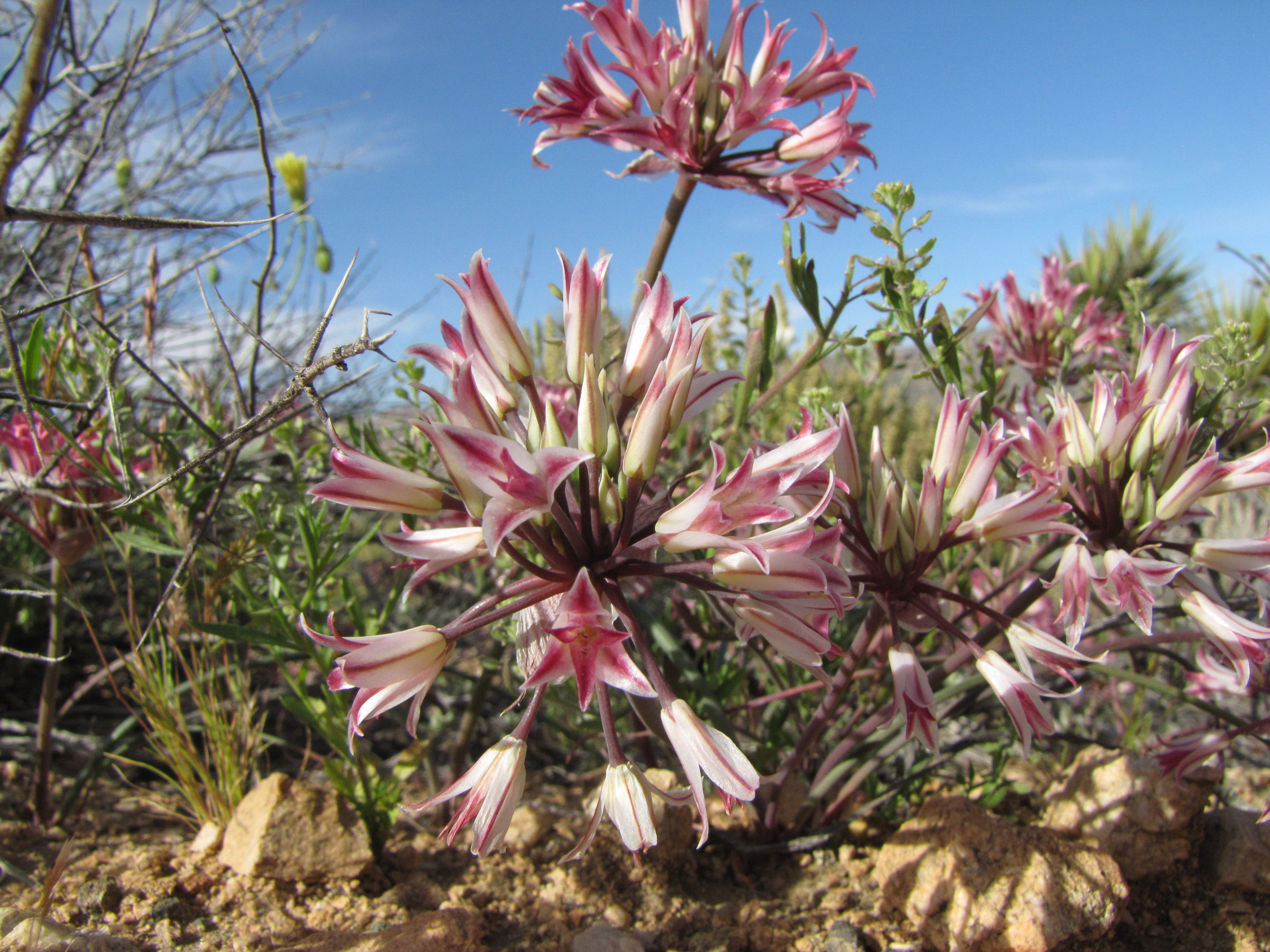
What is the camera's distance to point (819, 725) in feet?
5.92

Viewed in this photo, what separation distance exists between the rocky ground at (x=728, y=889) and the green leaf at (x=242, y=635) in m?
0.43

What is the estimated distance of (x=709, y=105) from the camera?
2.00m

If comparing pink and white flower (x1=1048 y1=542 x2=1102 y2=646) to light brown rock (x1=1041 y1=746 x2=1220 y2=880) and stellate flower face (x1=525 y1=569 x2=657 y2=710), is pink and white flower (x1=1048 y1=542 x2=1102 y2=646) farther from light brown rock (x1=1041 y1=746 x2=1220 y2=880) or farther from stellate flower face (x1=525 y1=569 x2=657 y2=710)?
stellate flower face (x1=525 y1=569 x2=657 y2=710)

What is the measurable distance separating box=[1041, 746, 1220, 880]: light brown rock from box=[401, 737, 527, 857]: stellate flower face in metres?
1.48

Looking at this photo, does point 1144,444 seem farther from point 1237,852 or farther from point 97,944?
point 97,944

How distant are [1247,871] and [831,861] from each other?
0.97 m

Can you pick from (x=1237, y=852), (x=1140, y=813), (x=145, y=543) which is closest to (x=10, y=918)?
(x=145, y=543)

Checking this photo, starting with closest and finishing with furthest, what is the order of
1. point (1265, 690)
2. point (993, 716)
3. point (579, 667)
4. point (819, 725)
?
1. point (579, 667)
2. point (819, 725)
3. point (1265, 690)
4. point (993, 716)

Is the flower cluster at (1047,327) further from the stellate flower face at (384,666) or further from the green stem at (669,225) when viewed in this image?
the stellate flower face at (384,666)

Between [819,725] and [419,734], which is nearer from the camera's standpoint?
[819,725]

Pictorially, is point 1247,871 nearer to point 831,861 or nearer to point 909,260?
point 831,861

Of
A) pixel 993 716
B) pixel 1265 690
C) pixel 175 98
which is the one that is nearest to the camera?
pixel 1265 690

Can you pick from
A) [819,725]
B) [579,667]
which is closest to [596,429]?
[579,667]

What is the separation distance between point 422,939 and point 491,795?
19.5 inches
